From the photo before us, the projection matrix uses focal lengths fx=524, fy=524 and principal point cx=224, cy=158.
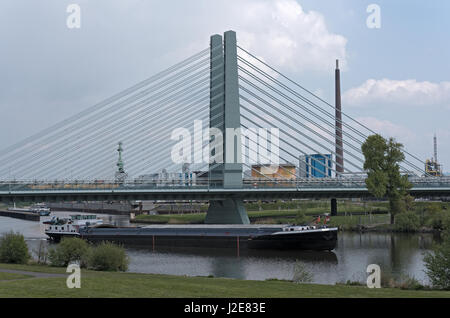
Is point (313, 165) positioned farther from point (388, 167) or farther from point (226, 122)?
point (226, 122)

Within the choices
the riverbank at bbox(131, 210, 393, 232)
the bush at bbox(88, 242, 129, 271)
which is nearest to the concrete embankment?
the riverbank at bbox(131, 210, 393, 232)

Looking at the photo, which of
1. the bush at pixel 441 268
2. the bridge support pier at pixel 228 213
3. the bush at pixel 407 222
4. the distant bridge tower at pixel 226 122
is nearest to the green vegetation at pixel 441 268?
the bush at pixel 441 268

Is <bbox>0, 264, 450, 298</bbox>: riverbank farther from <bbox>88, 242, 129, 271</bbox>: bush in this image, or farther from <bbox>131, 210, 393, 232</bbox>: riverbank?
<bbox>131, 210, 393, 232</bbox>: riverbank

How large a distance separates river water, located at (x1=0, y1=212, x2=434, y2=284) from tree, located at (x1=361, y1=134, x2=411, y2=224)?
25.0ft

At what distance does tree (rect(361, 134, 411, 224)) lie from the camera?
6106 cm

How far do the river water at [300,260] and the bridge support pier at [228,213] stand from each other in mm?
7809

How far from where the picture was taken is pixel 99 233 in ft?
187

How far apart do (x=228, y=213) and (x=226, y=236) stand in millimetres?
7340

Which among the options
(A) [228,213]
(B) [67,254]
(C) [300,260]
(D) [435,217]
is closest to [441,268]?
(C) [300,260]

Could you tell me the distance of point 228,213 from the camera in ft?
189
